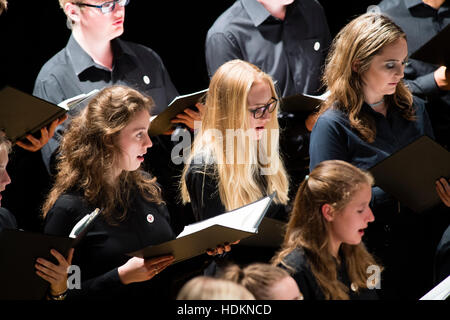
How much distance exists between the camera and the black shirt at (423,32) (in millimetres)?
4488

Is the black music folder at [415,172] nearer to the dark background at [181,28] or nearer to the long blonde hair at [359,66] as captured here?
the long blonde hair at [359,66]

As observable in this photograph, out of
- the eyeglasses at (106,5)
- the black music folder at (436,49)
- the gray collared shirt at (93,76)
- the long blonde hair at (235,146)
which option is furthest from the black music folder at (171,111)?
the black music folder at (436,49)

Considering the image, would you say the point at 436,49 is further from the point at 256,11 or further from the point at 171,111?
the point at 171,111

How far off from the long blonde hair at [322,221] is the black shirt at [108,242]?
0.66 metres

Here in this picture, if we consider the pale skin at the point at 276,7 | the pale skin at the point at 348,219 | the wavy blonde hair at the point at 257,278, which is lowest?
the pale skin at the point at 348,219

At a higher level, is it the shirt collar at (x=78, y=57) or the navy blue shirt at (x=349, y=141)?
the shirt collar at (x=78, y=57)

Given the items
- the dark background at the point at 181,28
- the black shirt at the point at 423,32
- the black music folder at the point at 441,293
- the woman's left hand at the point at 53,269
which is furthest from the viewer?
the dark background at the point at 181,28

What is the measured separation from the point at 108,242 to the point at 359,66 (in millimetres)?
1457

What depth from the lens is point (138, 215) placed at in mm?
3637

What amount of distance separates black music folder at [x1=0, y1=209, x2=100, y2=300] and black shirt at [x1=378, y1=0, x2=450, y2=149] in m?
2.28

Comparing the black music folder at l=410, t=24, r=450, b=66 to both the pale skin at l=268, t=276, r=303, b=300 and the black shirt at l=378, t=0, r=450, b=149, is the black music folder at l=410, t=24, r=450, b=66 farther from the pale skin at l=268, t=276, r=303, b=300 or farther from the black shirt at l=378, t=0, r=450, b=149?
the pale skin at l=268, t=276, r=303, b=300

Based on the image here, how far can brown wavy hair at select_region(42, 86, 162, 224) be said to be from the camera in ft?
11.6

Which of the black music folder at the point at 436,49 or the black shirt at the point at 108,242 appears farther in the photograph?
the black music folder at the point at 436,49

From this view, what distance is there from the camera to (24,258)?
2.97 meters
